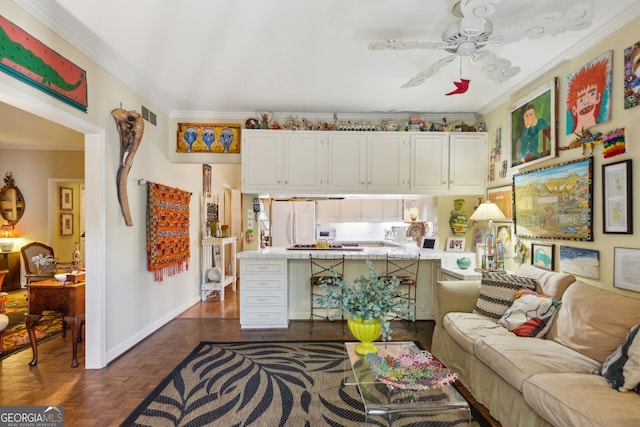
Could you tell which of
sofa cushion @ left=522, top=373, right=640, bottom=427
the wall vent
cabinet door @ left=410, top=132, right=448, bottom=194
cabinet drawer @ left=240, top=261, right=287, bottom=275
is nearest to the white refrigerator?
cabinet drawer @ left=240, top=261, right=287, bottom=275

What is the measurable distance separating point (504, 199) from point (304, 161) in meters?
2.43

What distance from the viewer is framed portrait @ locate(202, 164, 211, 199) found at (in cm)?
560

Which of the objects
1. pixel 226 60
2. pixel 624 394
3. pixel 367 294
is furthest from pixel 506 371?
pixel 226 60

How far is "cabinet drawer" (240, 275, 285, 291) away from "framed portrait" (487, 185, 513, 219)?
275cm

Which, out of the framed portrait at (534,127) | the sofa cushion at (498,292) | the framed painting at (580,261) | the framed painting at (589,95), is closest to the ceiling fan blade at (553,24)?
the framed painting at (589,95)

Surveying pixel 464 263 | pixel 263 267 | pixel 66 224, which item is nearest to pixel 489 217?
pixel 464 263

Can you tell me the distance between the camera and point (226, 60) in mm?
2961

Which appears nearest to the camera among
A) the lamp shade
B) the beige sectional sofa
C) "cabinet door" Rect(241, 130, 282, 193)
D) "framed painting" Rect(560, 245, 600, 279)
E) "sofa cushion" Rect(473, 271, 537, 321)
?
the beige sectional sofa

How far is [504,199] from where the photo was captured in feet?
12.5

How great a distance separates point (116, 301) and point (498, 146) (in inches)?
179

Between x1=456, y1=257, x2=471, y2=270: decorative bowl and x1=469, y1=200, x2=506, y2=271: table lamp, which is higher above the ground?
x1=469, y1=200, x2=506, y2=271: table lamp

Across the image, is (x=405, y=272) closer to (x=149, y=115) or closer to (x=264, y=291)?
(x=264, y=291)

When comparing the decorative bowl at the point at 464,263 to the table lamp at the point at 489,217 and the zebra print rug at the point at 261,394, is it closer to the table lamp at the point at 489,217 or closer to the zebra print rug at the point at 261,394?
the table lamp at the point at 489,217

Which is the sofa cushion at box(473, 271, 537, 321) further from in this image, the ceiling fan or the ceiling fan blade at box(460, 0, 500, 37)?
the ceiling fan blade at box(460, 0, 500, 37)
